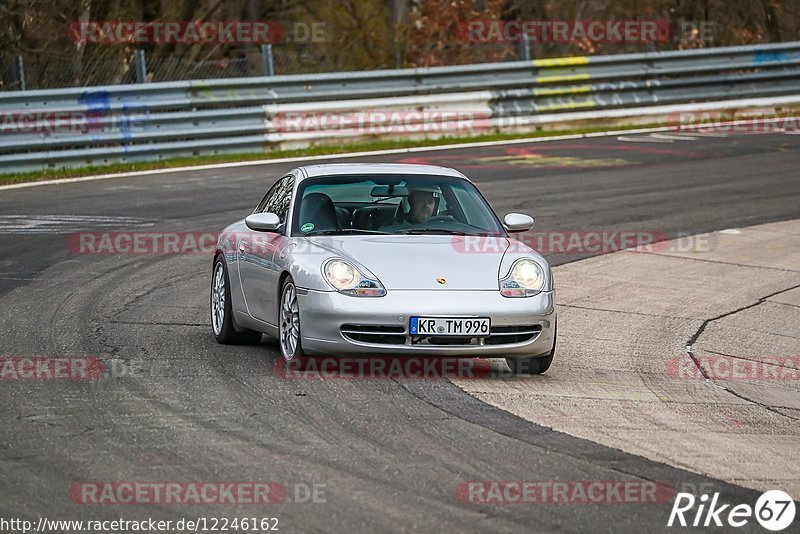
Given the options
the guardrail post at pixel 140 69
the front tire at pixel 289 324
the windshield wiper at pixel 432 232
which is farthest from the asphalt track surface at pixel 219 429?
the guardrail post at pixel 140 69

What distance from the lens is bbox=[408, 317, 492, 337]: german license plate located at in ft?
26.9

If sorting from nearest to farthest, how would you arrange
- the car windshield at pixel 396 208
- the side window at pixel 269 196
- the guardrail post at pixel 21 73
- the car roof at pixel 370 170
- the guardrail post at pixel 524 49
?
the car windshield at pixel 396 208
the car roof at pixel 370 170
the side window at pixel 269 196
the guardrail post at pixel 21 73
the guardrail post at pixel 524 49

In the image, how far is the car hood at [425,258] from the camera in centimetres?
841

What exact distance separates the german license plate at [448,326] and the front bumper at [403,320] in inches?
1.2

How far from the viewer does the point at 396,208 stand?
9.55 m

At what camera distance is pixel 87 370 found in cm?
860

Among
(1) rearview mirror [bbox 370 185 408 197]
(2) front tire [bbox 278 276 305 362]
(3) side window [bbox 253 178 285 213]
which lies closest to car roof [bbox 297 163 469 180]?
(1) rearview mirror [bbox 370 185 408 197]

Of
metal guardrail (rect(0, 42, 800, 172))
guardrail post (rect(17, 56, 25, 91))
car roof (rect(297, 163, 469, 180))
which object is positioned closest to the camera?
car roof (rect(297, 163, 469, 180))

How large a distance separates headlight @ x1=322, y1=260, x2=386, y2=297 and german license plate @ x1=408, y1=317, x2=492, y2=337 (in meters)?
0.30

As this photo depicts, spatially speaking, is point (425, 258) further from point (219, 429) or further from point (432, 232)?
point (219, 429)

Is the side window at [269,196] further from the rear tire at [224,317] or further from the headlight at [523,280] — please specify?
the headlight at [523,280]

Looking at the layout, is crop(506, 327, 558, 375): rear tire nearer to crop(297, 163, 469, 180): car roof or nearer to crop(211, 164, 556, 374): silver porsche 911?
crop(211, 164, 556, 374): silver porsche 911

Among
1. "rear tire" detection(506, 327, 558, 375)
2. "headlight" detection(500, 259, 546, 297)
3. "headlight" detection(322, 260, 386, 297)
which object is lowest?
"rear tire" detection(506, 327, 558, 375)

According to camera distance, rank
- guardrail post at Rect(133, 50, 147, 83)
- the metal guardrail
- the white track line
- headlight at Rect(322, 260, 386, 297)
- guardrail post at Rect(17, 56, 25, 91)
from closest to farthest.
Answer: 1. headlight at Rect(322, 260, 386, 297)
2. the metal guardrail
3. guardrail post at Rect(17, 56, 25, 91)
4. guardrail post at Rect(133, 50, 147, 83)
5. the white track line
